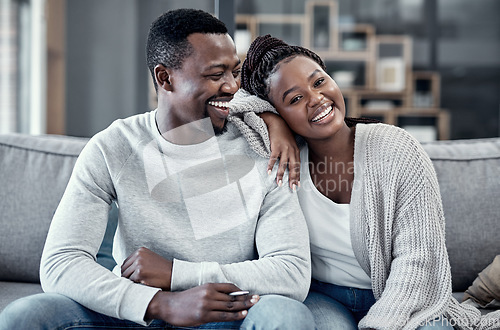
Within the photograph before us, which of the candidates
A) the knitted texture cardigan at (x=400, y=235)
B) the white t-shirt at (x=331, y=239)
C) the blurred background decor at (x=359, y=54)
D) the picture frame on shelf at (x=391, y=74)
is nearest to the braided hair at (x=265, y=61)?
the knitted texture cardigan at (x=400, y=235)

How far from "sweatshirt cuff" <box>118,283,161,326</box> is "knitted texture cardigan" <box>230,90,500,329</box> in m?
0.44

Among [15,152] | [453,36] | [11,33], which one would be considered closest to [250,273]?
[15,152]

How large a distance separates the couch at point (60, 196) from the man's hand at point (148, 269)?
0.41m

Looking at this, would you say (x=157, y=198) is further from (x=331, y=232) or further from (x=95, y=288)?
(x=331, y=232)

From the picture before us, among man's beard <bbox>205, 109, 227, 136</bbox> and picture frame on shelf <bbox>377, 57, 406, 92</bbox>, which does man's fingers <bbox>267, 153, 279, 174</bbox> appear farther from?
picture frame on shelf <bbox>377, 57, 406, 92</bbox>

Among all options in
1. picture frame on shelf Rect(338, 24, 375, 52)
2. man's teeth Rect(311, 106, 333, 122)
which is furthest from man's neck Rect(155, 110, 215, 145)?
picture frame on shelf Rect(338, 24, 375, 52)

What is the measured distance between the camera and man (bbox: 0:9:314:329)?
43.7 inches

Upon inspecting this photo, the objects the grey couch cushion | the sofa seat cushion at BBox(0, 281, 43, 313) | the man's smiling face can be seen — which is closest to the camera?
the man's smiling face

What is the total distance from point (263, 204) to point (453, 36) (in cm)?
456

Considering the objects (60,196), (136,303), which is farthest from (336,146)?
(60,196)

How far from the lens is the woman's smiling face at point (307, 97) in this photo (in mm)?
1320

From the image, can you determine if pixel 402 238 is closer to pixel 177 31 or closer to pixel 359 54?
pixel 177 31

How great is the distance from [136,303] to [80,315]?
0.12 m

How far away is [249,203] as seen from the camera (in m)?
1.32
